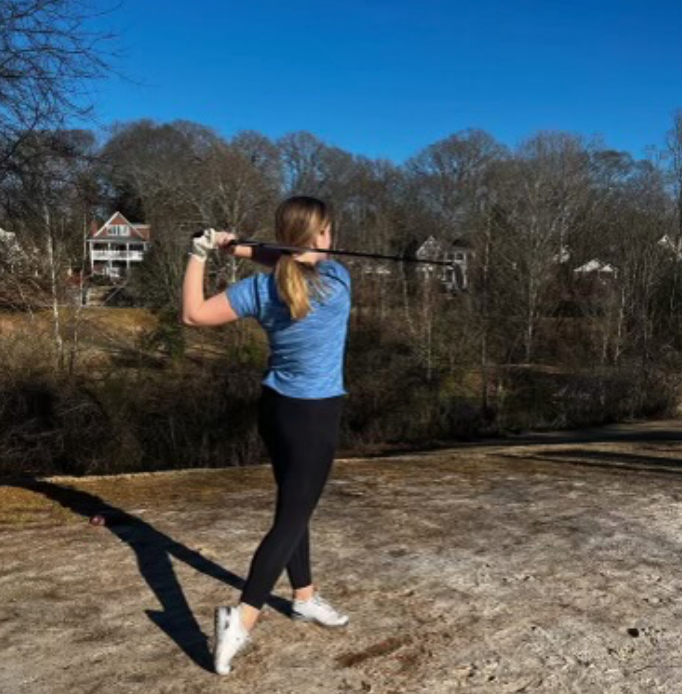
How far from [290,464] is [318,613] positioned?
83cm

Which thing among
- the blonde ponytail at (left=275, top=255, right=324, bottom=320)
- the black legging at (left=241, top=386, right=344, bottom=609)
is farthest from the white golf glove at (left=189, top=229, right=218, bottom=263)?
the black legging at (left=241, top=386, right=344, bottom=609)

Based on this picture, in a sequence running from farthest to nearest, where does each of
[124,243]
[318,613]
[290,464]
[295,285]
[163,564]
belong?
Answer: [124,243] < [163,564] < [318,613] < [290,464] < [295,285]

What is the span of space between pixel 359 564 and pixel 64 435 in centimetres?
1447

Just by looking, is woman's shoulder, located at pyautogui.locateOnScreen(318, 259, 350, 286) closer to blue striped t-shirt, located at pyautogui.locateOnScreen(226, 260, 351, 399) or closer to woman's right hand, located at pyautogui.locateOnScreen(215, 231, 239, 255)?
blue striped t-shirt, located at pyautogui.locateOnScreen(226, 260, 351, 399)

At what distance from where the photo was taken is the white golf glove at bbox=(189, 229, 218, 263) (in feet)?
10.9

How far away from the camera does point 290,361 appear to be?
3346 millimetres

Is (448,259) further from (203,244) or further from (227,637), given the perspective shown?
(227,637)

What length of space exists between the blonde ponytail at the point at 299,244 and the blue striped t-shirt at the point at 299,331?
4 cm

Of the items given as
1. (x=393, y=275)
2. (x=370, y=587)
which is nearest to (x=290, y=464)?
(x=370, y=587)

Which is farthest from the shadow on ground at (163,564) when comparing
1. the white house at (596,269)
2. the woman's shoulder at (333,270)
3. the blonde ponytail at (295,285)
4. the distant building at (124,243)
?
the distant building at (124,243)

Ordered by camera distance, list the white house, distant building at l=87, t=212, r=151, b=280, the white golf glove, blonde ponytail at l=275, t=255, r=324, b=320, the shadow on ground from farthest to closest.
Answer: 1. distant building at l=87, t=212, r=151, b=280
2. the white house
3. the shadow on ground
4. the white golf glove
5. blonde ponytail at l=275, t=255, r=324, b=320

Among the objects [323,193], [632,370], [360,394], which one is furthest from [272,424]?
[323,193]

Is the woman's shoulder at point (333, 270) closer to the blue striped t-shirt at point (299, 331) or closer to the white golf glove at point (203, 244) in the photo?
the blue striped t-shirt at point (299, 331)

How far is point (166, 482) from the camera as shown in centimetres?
727
